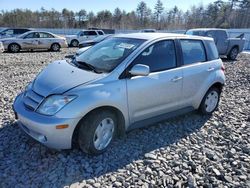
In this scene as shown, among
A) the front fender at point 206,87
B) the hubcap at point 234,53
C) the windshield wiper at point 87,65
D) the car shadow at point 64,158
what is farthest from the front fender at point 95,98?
the hubcap at point 234,53

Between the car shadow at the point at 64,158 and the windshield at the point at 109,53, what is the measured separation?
1222 mm

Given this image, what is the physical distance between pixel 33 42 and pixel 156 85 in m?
14.2

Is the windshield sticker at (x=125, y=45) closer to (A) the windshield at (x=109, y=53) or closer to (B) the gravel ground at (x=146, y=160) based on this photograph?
(A) the windshield at (x=109, y=53)

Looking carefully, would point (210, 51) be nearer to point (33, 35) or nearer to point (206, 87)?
point (206, 87)

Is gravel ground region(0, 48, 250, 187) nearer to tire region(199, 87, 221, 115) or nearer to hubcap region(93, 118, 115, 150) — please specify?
hubcap region(93, 118, 115, 150)

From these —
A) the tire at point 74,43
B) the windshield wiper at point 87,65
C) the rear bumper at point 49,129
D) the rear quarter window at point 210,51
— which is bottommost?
the tire at point 74,43

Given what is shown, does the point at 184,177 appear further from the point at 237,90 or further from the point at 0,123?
the point at 237,90

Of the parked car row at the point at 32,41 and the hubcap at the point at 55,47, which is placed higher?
the parked car row at the point at 32,41

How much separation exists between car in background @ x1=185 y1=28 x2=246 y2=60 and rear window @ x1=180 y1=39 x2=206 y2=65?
9.02m

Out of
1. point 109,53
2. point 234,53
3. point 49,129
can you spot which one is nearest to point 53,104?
point 49,129

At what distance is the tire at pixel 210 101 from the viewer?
5.02 m

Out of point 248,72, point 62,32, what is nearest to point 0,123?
point 248,72

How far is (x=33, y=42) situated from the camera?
16125 millimetres

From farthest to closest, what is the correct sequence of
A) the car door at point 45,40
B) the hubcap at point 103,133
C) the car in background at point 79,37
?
the car in background at point 79,37 → the car door at point 45,40 → the hubcap at point 103,133
